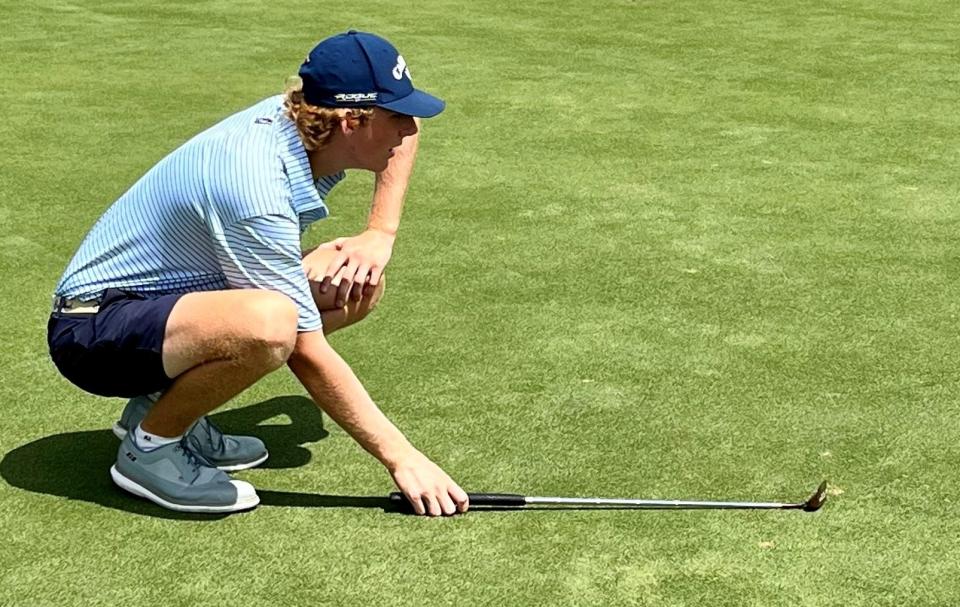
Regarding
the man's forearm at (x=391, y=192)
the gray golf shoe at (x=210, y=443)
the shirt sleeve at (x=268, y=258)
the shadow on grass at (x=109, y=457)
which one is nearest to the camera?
the shirt sleeve at (x=268, y=258)

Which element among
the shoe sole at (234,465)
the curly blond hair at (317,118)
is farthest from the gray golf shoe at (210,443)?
the curly blond hair at (317,118)

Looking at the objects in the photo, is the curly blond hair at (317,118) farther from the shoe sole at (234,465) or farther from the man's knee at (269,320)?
the shoe sole at (234,465)

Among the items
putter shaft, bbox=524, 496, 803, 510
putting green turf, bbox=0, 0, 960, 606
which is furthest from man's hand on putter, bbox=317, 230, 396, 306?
putter shaft, bbox=524, 496, 803, 510

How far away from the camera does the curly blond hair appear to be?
9.45 feet

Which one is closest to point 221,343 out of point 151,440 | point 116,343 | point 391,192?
point 116,343

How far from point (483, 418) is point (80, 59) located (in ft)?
18.2

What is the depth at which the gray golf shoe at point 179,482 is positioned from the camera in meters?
3.09

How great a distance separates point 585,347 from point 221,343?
1.42 meters

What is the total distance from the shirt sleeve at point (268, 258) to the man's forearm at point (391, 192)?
2.25ft

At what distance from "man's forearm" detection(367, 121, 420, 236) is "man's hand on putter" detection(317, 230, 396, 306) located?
0.09 metres

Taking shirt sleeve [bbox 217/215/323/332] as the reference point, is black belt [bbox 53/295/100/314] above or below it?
below

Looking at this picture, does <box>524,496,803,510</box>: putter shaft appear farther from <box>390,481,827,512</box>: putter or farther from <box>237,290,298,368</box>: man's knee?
<box>237,290,298,368</box>: man's knee

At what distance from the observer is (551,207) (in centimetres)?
540

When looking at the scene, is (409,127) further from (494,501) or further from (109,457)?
(109,457)
